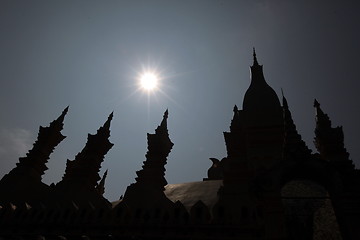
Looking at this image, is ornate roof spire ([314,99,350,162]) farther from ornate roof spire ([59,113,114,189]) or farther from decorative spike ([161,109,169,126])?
ornate roof spire ([59,113,114,189])

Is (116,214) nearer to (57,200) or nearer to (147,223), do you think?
(147,223)

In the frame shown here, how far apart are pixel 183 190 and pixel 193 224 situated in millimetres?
7196

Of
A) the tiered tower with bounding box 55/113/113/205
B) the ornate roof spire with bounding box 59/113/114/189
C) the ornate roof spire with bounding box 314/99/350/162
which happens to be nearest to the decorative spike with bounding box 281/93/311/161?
the ornate roof spire with bounding box 314/99/350/162

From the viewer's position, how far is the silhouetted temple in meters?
7.13

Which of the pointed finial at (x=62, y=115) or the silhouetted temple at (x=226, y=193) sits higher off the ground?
the pointed finial at (x=62, y=115)

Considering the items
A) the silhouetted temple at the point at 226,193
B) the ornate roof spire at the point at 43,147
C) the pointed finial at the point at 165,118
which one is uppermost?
the pointed finial at the point at 165,118

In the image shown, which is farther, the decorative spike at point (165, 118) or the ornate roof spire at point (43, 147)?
the decorative spike at point (165, 118)

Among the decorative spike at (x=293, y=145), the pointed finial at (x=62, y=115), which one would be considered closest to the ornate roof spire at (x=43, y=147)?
the pointed finial at (x=62, y=115)

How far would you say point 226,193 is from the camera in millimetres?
13219

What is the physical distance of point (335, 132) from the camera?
13078 mm

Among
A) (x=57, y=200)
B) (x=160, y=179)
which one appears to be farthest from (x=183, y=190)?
(x=57, y=200)

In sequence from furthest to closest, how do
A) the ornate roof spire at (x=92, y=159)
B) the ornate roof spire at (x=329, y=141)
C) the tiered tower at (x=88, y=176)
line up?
the ornate roof spire at (x=92, y=159) < the tiered tower at (x=88, y=176) < the ornate roof spire at (x=329, y=141)

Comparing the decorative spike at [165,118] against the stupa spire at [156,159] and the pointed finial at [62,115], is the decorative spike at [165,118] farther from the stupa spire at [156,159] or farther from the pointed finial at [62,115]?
the pointed finial at [62,115]

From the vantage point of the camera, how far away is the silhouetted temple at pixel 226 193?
7.13 metres
